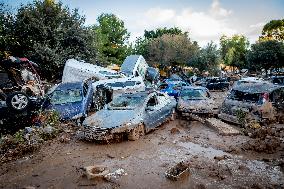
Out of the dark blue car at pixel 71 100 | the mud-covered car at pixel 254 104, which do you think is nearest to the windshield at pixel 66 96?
the dark blue car at pixel 71 100

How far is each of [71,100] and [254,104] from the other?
7494 mm

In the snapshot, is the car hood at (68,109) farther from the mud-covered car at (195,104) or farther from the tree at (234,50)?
the tree at (234,50)

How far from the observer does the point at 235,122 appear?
36.5 feet

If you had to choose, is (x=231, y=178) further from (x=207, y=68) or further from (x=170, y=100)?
(x=207, y=68)

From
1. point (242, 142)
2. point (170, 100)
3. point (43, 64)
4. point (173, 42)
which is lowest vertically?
point (242, 142)

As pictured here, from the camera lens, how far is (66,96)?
41.4ft

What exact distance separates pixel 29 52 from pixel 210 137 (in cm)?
1564

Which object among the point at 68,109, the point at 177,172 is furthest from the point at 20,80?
the point at 177,172

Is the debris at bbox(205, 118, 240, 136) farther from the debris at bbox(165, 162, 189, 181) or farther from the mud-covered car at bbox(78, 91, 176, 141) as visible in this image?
the debris at bbox(165, 162, 189, 181)

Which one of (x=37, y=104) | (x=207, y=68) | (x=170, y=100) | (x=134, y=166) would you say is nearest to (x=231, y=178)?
(x=134, y=166)

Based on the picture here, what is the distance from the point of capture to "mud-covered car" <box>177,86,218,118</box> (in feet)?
39.9

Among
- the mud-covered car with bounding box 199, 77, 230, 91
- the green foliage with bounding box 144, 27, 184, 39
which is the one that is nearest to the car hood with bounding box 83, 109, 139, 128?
the mud-covered car with bounding box 199, 77, 230, 91

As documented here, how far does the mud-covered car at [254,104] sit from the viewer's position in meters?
10.7

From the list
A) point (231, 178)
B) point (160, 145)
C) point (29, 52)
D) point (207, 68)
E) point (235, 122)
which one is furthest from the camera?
point (207, 68)
